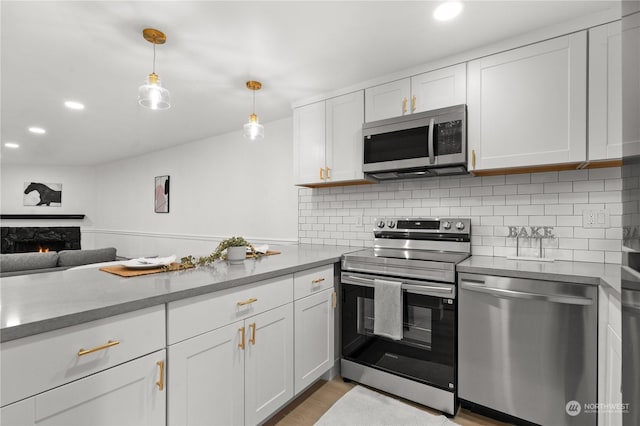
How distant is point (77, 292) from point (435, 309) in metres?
1.82

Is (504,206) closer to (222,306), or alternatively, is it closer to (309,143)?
(309,143)

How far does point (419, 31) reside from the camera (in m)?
1.92

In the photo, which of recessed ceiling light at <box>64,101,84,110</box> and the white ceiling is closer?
the white ceiling

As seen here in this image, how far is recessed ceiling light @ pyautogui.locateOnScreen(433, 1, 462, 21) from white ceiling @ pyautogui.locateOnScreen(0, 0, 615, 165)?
5 centimetres

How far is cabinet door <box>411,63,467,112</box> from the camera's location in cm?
216

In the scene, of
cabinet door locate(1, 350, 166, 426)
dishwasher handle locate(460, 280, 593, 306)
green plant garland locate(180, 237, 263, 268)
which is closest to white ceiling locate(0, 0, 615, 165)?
green plant garland locate(180, 237, 263, 268)

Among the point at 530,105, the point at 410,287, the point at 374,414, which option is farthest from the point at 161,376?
the point at 530,105

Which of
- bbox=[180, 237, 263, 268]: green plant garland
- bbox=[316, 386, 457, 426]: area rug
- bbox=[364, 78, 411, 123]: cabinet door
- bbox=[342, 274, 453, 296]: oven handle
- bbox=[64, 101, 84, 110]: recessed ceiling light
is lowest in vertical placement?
bbox=[316, 386, 457, 426]: area rug

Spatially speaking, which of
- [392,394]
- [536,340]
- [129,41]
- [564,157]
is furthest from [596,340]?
[129,41]

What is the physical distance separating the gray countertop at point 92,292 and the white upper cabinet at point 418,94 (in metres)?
1.48

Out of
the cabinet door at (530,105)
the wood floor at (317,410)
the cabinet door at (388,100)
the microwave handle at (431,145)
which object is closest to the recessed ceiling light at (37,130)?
the cabinet door at (388,100)

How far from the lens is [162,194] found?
16.7ft

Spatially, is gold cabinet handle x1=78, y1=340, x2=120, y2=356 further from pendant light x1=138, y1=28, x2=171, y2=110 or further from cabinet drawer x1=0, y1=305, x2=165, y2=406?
pendant light x1=138, y1=28, x2=171, y2=110

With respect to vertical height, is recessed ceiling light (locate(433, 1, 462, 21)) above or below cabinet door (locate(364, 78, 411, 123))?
above
